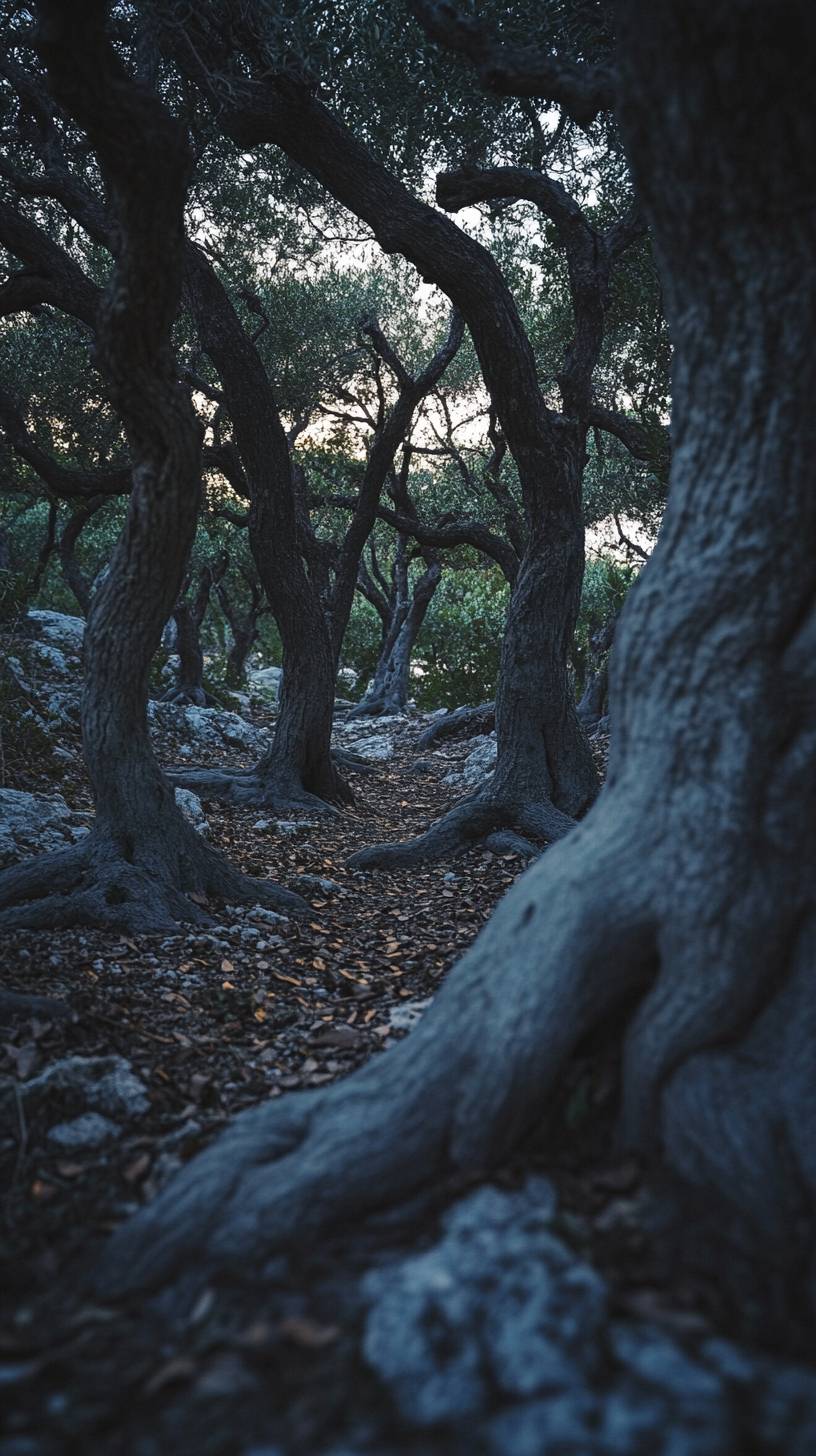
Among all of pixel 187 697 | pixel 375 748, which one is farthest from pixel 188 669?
pixel 375 748

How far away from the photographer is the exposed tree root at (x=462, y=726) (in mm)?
17453

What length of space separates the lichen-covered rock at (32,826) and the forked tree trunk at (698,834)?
15.8ft

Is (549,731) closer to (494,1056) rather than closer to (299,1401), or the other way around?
(494,1056)

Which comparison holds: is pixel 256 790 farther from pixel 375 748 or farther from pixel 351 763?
pixel 375 748

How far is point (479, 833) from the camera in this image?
8672 millimetres

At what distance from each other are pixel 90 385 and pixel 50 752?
7.03m

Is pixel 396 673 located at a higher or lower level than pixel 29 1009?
higher

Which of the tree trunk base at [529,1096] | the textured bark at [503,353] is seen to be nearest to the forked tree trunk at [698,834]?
the tree trunk base at [529,1096]

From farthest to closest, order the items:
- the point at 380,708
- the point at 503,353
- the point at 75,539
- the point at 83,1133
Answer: the point at 380,708 → the point at 75,539 → the point at 503,353 → the point at 83,1133

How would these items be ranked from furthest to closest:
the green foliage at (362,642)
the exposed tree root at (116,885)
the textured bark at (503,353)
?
the green foliage at (362,642) → the textured bark at (503,353) → the exposed tree root at (116,885)

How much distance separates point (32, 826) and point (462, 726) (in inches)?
435

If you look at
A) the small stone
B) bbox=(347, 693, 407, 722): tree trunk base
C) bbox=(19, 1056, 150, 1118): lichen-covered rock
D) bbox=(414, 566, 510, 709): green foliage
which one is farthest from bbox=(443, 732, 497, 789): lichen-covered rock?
Answer: the small stone

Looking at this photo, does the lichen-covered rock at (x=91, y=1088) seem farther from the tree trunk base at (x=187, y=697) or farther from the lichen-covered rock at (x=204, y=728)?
the tree trunk base at (x=187, y=697)

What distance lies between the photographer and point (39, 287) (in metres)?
8.21
